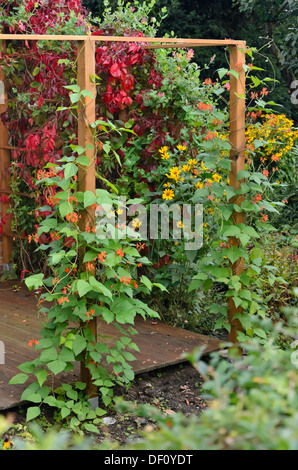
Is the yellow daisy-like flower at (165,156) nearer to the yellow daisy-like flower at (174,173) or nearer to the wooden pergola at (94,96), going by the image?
the yellow daisy-like flower at (174,173)

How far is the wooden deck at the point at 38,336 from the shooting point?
3.42m

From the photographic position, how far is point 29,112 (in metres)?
5.05

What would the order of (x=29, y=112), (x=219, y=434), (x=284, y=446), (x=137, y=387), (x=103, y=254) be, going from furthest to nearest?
(x=29, y=112) < (x=137, y=387) < (x=103, y=254) < (x=219, y=434) < (x=284, y=446)

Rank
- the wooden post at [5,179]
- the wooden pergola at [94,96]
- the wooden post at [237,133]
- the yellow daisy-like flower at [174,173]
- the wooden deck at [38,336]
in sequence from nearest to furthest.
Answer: the wooden pergola at [94,96], the wooden deck at [38,336], the wooden post at [237,133], the yellow daisy-like flower at [174,173], the wooden post at [5,179]

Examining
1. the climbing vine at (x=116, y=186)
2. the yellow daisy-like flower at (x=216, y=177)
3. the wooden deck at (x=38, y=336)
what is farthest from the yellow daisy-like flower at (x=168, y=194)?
the wooden deck at (x=38, y=336)

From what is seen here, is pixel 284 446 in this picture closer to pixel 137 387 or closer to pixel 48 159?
pixel 137 387

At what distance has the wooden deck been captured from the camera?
3424mm

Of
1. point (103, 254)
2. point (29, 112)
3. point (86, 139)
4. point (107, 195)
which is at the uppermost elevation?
point (29, 112)

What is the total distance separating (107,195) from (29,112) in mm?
2218

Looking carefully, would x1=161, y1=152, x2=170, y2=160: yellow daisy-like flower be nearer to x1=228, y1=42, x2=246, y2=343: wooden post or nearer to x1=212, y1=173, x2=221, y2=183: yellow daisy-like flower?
x1=212, y1=173, x2=221, y2=183: yellow daisy-like flower

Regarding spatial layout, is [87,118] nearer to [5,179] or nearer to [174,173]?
[174,173]

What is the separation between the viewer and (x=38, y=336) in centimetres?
407

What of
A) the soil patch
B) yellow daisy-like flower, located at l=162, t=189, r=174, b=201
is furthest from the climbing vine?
the soil patch

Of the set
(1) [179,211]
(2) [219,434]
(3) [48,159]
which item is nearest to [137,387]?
(1) [179,211]
